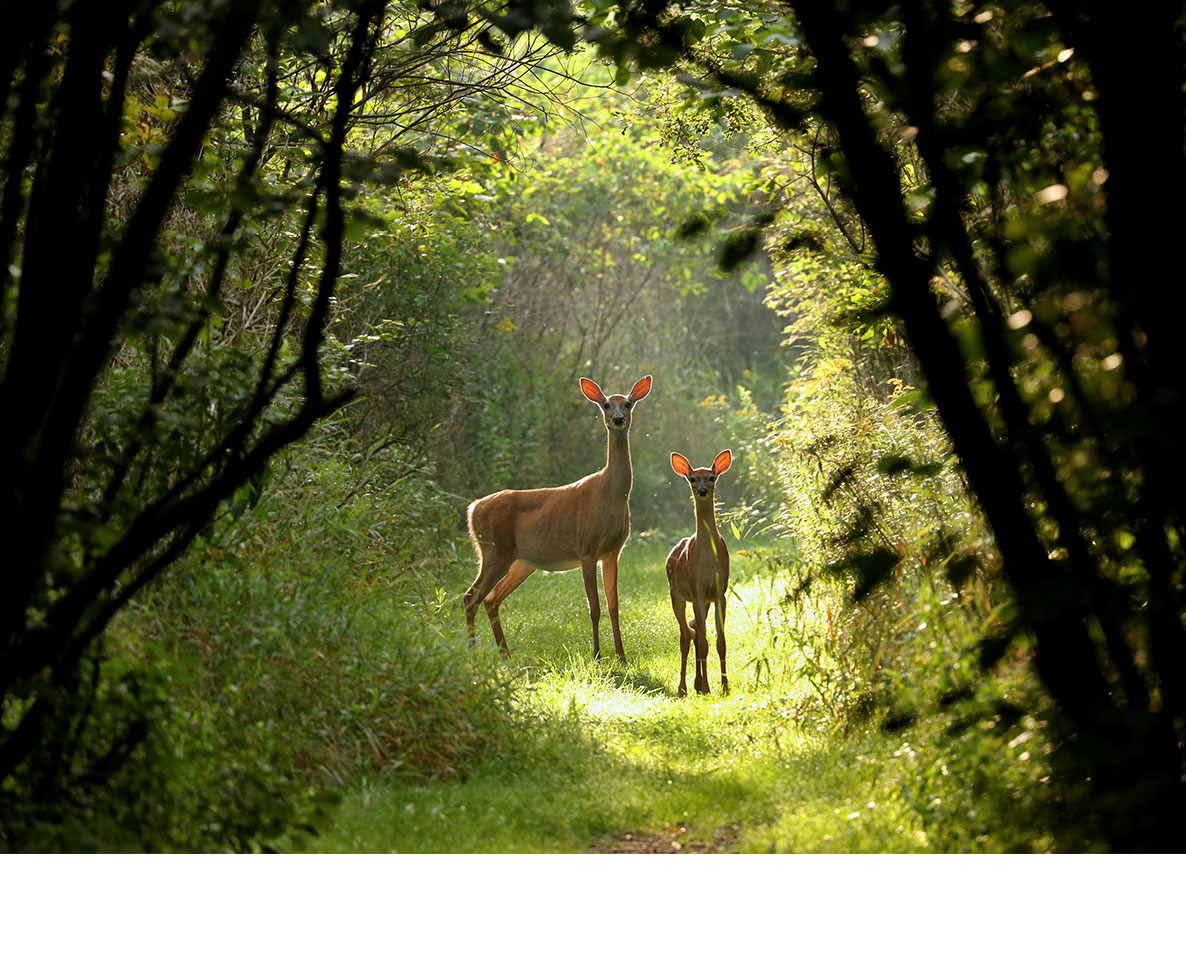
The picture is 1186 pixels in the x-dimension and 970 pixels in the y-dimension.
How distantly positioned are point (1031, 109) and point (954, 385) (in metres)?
0.81

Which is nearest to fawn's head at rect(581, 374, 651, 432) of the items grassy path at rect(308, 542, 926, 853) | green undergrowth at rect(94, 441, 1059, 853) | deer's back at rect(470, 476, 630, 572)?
deer's back at rect(470, 476, 630, 572)

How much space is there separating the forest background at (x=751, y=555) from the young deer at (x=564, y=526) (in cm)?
269

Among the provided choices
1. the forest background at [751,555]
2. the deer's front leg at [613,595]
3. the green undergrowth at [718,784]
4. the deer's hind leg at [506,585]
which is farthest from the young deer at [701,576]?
the deer's hind leg at [506,585]

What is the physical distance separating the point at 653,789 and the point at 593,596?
3.85 m

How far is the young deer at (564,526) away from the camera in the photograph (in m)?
8.74

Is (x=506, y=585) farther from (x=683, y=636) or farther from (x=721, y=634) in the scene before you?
(x=721, y=634)

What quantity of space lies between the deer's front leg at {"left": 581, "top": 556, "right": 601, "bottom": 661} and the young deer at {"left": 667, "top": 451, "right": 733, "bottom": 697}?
882mm

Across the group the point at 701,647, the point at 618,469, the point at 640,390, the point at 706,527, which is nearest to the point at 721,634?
the point at 701,647

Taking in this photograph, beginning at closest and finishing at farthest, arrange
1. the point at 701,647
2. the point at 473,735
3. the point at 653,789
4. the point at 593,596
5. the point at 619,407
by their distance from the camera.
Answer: the point at 653,789 → the point at 473,735 → the point at 701,647 → the point at 593,596 → the point at 619,407

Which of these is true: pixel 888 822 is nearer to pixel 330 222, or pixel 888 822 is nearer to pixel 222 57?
pixel 330 222

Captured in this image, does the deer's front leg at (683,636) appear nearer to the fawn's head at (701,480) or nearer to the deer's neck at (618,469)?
the fawn's head at (701,480)

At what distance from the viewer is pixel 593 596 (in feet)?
27.7

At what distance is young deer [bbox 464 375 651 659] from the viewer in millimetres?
8742

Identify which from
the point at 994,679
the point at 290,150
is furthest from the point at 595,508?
the point at 994,679
